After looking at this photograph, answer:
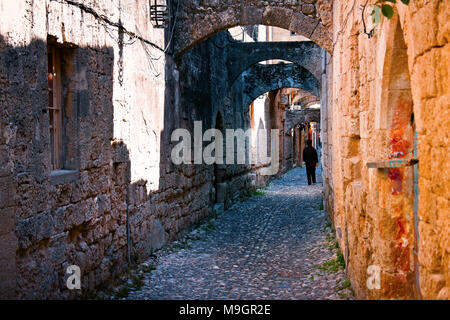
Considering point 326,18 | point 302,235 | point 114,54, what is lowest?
point 302,235

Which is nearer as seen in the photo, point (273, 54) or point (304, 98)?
point (273, 54)

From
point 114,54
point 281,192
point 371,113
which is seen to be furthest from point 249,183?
point 371,113

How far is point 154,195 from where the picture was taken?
7203 millimetres

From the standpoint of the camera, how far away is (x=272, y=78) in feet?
51.6

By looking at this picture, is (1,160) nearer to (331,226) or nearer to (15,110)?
(15,110)

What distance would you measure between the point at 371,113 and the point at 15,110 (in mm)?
2660

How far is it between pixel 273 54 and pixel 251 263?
24.2ft

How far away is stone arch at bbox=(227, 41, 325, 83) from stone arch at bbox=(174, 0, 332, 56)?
4.81 meters

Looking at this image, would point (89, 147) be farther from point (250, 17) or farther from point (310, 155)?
A: point (310, 155)

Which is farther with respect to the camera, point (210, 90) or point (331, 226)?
point (210, 90)

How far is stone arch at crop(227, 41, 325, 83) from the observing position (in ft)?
42.9

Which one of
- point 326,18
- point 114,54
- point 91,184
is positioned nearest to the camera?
point 91,184
